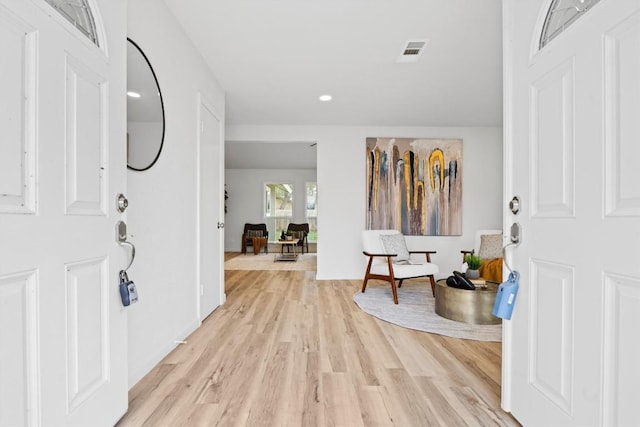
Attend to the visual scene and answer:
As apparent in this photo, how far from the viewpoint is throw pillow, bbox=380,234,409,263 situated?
13.6ft

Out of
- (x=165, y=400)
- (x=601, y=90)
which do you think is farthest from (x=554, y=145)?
(x=165, y=400)

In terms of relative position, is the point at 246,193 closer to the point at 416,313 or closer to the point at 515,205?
the point at 416,313

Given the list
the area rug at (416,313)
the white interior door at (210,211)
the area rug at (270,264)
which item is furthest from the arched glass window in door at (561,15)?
the area rug at (270,264)

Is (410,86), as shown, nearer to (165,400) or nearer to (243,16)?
(243,16)

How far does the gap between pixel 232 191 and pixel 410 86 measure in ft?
23.0

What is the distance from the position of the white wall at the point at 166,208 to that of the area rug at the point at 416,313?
1731 millimetres

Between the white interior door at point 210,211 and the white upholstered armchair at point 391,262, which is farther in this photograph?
the white upholstered armchair at point 391,262

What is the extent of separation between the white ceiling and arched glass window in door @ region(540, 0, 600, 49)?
1.07m

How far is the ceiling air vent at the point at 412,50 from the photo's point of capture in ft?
8.61

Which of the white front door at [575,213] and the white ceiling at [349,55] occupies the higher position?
the white ceiling at [349,55]

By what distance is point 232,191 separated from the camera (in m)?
9.62

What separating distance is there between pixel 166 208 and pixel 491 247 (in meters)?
3.72

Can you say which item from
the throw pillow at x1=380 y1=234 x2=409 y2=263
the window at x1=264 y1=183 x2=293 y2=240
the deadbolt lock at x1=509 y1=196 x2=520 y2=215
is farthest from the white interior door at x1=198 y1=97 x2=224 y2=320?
the window at x1=264 y1=183 x2=293 y2=240

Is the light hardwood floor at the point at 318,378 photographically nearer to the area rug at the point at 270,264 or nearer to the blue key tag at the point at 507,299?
the blue key tag at the point at 507,299
